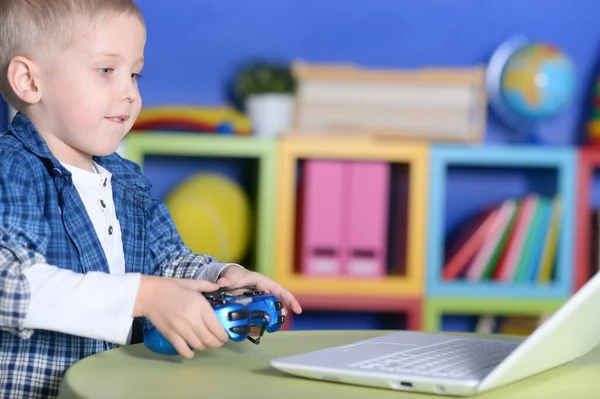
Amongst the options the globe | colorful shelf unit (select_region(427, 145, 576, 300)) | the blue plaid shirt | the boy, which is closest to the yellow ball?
colorful shelf unit (select_region(427, 145, 576, 300))

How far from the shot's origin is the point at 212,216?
2682mm

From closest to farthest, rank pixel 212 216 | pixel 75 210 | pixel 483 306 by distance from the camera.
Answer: pixel 75 210 < pixel 212 216 < pixel 483 306

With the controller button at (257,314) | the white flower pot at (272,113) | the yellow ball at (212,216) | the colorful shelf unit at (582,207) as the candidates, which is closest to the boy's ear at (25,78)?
the controller button at (257,314)

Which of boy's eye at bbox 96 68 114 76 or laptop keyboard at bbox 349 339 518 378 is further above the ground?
boy's eye at bbox 96 68 114 76

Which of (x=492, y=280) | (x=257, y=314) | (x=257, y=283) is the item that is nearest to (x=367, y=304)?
(x=492, y=280)

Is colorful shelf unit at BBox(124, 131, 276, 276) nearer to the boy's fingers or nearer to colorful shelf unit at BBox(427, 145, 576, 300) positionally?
colorful shelf unit at BBox(427, 145, 576, 300)

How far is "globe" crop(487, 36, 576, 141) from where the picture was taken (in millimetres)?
2822

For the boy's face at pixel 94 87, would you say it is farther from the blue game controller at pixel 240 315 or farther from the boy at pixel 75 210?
the blue game controller at pixel 240 315

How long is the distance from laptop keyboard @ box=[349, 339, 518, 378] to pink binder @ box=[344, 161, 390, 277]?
1641 mm

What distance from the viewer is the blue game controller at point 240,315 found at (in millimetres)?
976

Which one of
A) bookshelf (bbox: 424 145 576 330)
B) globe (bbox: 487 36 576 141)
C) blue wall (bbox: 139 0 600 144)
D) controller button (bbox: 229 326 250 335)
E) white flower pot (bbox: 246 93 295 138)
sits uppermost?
blue wall (bbox: 139 0 600 144)

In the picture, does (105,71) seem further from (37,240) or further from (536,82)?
(536,82)

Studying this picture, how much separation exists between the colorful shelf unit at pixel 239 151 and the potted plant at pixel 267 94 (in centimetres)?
8

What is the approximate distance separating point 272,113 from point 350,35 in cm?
44
